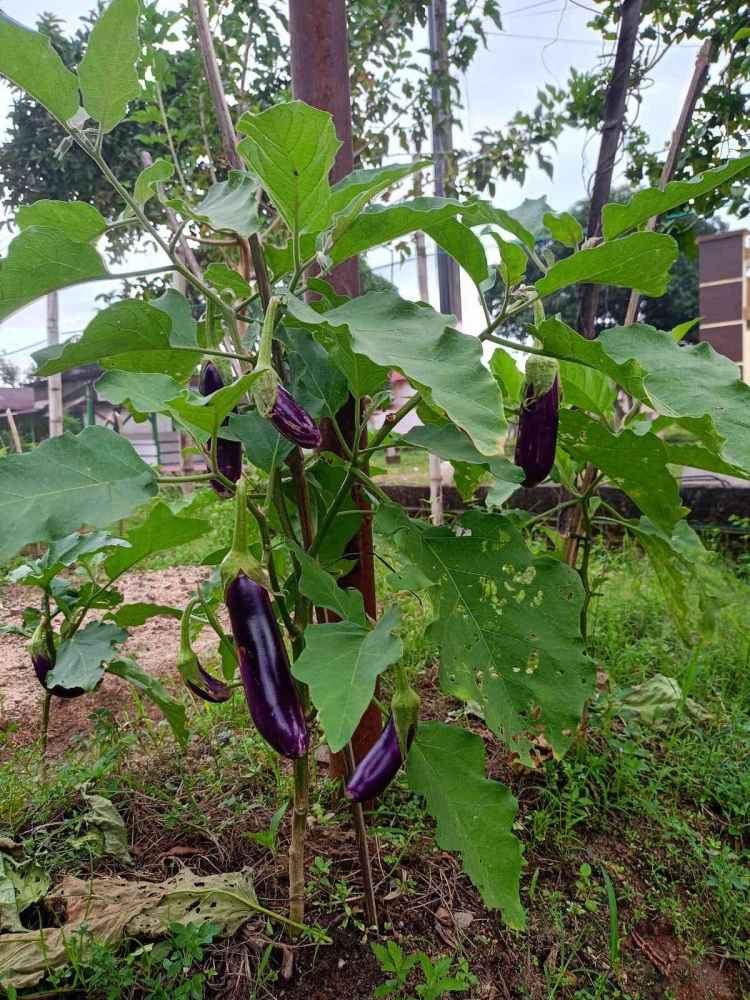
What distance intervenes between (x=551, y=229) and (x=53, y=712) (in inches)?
45.7

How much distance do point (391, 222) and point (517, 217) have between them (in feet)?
0.73

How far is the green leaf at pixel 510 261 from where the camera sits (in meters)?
0.59

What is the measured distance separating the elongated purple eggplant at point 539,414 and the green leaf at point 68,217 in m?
0.40

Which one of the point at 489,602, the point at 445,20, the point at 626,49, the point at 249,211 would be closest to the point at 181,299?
the point at 249,211

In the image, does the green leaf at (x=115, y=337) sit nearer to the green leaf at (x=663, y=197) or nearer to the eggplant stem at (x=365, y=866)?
the green leaf at (x=663, y=197)

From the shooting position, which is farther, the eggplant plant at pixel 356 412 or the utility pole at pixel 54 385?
the utility pole at pixel 54 385

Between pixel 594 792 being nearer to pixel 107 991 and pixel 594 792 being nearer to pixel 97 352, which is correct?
pixel 107 991

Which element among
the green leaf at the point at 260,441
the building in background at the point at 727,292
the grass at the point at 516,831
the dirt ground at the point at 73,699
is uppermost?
the building in background at the point at 727,292

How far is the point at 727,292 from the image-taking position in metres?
4.46

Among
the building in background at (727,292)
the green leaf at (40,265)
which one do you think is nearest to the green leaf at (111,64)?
the green leaf at (40,265)

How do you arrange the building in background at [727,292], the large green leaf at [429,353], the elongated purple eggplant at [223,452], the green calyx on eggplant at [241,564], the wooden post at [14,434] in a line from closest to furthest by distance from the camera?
the large green leaf at [429,353] → the green calyx on eggplant at [241,564] → the elongated purple eggplant at [223,452] → the wooden post at [14,434] → the building in background at [727,292]

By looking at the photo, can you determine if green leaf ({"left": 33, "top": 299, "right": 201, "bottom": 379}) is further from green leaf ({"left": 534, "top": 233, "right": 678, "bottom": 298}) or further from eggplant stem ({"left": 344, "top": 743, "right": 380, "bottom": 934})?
eggplant stem ({"left": 344, "top": 743, "right": 380, "bottom": 934})

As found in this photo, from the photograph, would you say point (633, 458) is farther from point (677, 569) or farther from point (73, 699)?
point (73, 699)

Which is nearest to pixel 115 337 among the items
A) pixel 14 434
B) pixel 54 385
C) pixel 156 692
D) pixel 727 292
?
pixel 156 692
